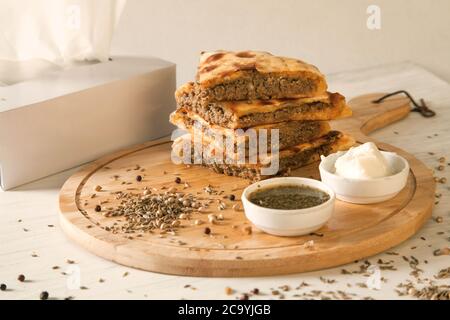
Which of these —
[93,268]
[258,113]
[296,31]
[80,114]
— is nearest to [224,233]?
[93,268]

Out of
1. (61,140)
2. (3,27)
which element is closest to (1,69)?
(3,27)

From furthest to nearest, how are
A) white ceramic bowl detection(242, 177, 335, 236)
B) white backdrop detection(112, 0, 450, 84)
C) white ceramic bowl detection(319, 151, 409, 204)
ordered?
white backdrop detection(112, 0, 450, 84) < white ceramic bowl detection(319, 151, 409, 204) < white ceramic bowl detection(242, 177, 335, 236)

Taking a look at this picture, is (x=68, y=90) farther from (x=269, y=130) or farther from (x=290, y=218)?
(x=290, y=218)

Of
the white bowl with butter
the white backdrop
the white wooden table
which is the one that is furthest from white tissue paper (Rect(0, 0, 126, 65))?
the white bowl with butter

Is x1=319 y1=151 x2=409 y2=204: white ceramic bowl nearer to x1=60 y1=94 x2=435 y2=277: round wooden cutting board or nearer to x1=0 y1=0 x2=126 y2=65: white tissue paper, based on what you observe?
x1=60 y1=94 x2=435 y2=277: round wooden cutting board

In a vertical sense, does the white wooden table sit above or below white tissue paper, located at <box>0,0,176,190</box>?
below

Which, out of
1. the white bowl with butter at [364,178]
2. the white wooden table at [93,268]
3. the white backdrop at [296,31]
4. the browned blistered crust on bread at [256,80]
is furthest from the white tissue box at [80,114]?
the white bowl with butter at [364,178]

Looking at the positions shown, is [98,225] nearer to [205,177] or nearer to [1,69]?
[205,177]
